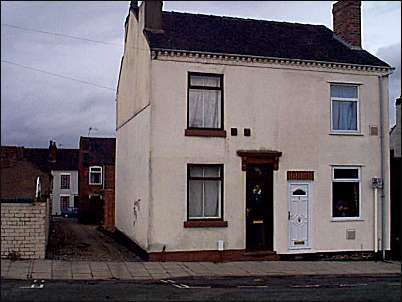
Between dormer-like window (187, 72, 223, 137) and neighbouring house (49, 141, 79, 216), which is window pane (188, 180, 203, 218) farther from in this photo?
neighbouring house (49, 141, 79, 216)

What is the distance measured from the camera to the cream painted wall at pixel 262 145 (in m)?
18.6

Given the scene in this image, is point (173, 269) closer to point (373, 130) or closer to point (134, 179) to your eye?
point (134, 179)

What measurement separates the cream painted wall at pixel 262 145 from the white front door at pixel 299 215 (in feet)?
0.70

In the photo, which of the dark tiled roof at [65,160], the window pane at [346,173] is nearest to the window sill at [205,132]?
the window pane at [346,173]

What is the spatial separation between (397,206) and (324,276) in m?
5.47

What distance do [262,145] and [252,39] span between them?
12.0 ft

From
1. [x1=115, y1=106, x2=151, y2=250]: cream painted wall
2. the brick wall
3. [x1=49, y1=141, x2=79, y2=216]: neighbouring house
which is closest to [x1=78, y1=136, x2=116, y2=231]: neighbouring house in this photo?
[x1=49, y1=141, x2=79, y2=216]: neighbouring house

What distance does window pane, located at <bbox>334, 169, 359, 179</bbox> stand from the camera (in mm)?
20641

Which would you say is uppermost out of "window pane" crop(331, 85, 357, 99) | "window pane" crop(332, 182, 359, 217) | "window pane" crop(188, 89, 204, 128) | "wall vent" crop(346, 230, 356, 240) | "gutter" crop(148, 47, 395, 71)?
"gutter" crop(148, 47, 395, 71)

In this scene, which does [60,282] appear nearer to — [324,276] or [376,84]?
[324,276]

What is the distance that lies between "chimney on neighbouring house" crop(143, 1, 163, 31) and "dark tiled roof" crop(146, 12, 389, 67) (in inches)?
11.7

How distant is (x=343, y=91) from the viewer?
2092cm

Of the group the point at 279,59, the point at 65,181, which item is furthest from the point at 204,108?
the point at 65,181

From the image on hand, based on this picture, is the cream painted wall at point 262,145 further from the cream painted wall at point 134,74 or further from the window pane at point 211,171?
the cream painted wall at point 134,74
